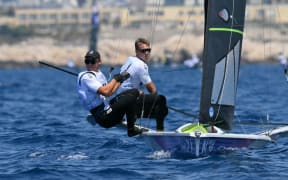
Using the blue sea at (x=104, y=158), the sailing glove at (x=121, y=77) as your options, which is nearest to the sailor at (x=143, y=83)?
the sailing glove at (x=121, y=77)

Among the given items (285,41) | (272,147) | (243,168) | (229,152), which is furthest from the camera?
(285,41)

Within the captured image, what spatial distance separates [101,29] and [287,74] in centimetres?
11638

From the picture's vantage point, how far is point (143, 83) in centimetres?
1317

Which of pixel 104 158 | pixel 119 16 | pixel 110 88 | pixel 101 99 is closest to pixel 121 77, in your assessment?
pixel 110 88

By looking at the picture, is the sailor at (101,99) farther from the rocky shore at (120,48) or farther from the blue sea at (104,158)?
the rocky shore at (120,48)

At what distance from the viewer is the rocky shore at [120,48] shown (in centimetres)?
11694

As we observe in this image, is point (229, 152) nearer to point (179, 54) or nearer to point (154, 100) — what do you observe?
point (154, 100)

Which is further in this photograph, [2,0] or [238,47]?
[2,0]

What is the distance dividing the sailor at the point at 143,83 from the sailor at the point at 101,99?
0.52ft

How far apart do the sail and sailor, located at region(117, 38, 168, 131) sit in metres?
0.63

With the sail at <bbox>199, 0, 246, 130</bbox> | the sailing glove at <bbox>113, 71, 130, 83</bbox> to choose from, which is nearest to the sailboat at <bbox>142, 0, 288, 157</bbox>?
the sail at <bbox>199, 0, 246, 130</bbox>

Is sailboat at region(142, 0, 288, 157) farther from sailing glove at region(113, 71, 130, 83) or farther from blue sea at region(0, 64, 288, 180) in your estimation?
sailing glove at region(113, 71, 130, 83)

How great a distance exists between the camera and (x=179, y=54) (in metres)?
116

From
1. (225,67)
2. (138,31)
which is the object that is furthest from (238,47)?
(138,31)
